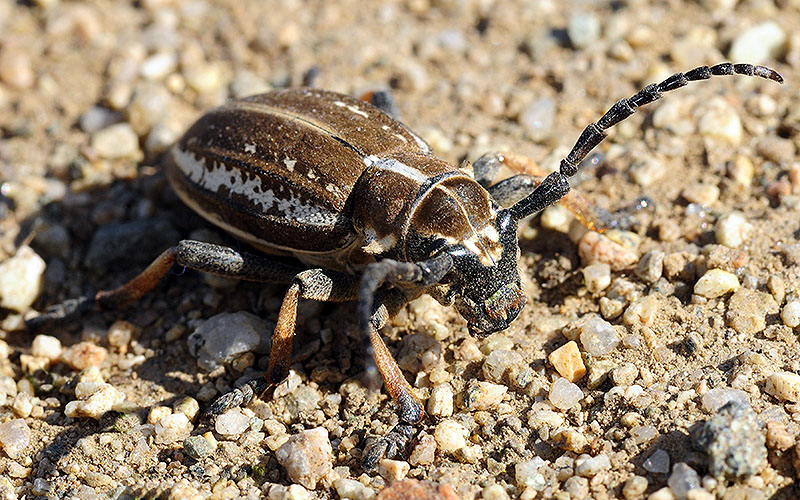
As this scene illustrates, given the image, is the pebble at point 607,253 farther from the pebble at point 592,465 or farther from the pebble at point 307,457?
the pebble at point 307,457

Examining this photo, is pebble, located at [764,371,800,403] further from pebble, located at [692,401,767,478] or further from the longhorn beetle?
the longhorn beetle

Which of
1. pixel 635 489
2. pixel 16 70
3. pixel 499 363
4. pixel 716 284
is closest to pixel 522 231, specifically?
pixel 499 363

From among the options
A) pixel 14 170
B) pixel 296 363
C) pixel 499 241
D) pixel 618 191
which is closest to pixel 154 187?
pixel 14 170

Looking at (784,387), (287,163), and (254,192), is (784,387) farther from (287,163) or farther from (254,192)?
(254,192)

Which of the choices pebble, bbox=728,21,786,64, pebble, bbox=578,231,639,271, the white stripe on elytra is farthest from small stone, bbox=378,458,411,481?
pebble, bbox=728,21,786,64

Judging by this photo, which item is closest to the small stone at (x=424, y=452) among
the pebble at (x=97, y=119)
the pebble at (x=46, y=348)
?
the pebble at (x=46, y=348)
